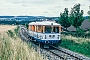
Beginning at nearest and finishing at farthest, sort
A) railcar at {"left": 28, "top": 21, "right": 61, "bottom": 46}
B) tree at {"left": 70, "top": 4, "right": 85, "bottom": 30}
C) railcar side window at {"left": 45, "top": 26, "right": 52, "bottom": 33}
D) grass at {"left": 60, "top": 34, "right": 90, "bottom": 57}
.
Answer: grass at {"left": 60, "top": 34, "right": 90, "bottom": 57}, railcar at {"left": 28, "top": 21, "right": 61, "bottom": 46}, railcar side window at {"left": 45, "top": 26, "right": 52, "bottom": 33}, tree at {"left": 70, "top": 4, "right": 85, "bottom": 30}

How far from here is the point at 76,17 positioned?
2020 inches

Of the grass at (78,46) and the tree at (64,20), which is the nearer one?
the grass at (78,46)

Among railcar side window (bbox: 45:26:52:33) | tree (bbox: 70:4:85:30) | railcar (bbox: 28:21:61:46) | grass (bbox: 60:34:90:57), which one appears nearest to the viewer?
grass (bbox: 60:34:90:57)

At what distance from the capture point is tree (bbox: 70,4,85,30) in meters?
50.8

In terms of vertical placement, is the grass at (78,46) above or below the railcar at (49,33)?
below

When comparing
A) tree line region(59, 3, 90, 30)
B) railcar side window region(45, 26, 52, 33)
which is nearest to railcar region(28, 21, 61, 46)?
railcar side window region(45, 26, 52, 33)

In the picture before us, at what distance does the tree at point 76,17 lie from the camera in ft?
167

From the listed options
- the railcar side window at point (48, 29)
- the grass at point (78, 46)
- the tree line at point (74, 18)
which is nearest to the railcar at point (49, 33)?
the railcar side window at point (48, 29)

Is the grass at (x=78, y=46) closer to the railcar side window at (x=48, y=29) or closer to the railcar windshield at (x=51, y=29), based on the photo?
the railcar windshield at (x=51, y=29)

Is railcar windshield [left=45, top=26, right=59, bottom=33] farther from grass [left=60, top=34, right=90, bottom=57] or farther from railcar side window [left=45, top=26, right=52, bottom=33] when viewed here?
grass [left=60, top=34, right=90, bottom=57]

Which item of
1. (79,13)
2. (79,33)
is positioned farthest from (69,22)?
(79,33)

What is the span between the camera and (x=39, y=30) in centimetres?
2748

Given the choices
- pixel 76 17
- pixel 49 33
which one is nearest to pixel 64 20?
pixel 76 17

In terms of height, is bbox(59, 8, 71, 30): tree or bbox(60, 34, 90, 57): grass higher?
bbox(60, 34, 90, 57): grass
